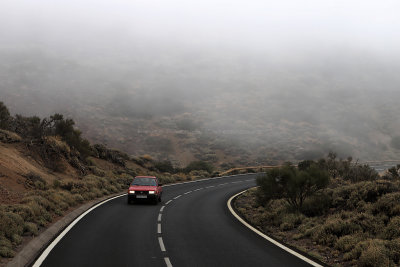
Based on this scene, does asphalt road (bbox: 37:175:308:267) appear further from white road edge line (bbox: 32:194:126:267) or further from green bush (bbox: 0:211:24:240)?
green bush (bbox: 0:211:24:240)

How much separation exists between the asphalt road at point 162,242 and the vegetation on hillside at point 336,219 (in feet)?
4.28

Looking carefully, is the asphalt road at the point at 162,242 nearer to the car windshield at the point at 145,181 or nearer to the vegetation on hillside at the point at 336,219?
the vegetation on hillside at the point at 336,219

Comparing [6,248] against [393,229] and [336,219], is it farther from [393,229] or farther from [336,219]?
[393,229]

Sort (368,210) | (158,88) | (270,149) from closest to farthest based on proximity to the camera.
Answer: (368,210)
(270,149)
(158,88)

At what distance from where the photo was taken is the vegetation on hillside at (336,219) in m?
8.76

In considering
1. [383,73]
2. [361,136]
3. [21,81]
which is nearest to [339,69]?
[383,73]

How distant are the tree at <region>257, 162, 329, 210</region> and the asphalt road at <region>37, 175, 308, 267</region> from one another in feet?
7.94

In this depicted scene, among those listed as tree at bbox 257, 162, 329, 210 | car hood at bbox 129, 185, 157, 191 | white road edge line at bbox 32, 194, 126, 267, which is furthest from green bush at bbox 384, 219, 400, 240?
car hood at bbox 129, 185, 157, 191

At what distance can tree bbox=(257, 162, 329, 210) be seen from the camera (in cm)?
1468

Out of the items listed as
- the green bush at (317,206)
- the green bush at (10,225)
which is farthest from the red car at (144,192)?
the green bush at (10,225)

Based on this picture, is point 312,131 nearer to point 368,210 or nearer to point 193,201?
point 193,201

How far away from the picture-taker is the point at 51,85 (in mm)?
101312

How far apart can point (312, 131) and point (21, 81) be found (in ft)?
263

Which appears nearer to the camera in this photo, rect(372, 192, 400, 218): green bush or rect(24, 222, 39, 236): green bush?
rect(24, 222, 39, 236): green bush
